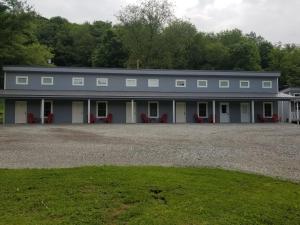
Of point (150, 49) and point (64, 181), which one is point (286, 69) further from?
point (64, 181)

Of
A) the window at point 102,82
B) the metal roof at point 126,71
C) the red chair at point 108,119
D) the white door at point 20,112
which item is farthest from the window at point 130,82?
the white door at point 20,112

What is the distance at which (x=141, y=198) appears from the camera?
244 inches

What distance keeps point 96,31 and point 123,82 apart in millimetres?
45284

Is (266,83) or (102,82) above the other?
(266,83)

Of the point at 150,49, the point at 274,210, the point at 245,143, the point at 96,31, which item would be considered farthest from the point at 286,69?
the point at 274,210

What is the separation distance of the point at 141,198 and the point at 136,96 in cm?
2432

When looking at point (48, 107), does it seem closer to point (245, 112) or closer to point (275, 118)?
point (245, 112)

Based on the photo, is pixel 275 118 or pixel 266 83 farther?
pixel 266 83

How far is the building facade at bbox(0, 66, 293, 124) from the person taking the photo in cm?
3011

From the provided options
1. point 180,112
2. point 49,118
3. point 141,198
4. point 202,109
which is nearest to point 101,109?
point 49,118

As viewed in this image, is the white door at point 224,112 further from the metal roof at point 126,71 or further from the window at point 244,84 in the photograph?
the metal roof at point 126,71

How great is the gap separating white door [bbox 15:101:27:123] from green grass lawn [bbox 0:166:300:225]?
2293 cm

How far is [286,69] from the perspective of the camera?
60.8 metres

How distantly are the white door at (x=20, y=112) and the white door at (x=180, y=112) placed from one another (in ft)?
42.1
